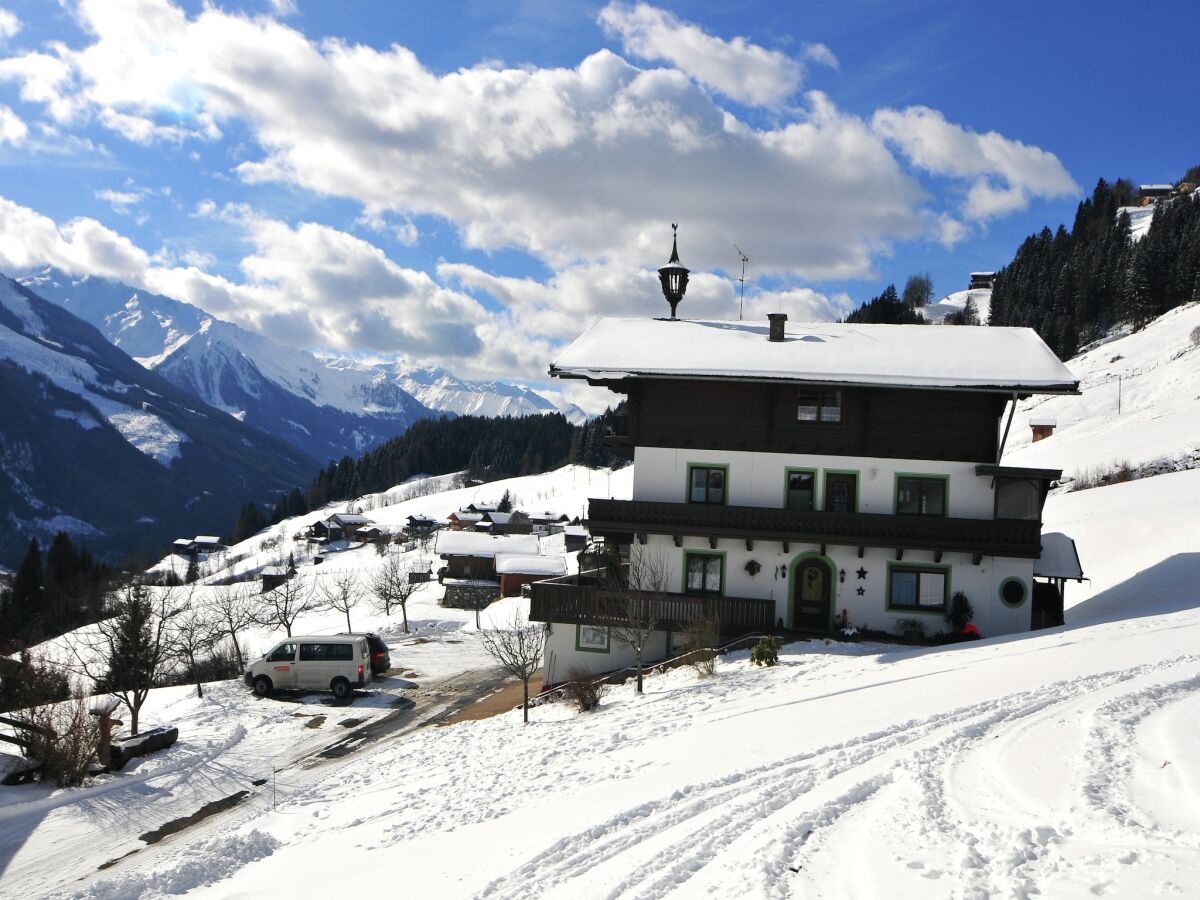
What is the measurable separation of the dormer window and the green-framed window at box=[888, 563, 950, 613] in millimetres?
5003

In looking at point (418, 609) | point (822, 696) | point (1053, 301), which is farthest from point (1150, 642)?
point (1053, 301)

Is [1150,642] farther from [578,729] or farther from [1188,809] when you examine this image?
[578,729]

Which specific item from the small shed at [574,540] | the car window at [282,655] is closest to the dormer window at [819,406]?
the car window at [282,655]

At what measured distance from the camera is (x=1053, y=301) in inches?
5217

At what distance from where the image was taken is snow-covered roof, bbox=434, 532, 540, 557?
278ft

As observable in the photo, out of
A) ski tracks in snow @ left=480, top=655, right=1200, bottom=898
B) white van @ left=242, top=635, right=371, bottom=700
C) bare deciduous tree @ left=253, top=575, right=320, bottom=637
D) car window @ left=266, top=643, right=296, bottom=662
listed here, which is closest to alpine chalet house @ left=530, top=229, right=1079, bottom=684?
white van @ left=242, top=635, right=371, bottom=700

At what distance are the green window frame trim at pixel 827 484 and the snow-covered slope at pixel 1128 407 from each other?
34.2 meters

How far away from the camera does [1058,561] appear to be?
85.9ft

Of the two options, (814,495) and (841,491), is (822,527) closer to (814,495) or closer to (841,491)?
(814,495)

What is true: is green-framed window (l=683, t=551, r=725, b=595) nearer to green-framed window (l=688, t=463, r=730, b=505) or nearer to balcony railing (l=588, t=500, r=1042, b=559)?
balcony railing (l=588, t=500, r=1042, b=559)

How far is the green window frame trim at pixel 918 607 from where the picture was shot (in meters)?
24.9

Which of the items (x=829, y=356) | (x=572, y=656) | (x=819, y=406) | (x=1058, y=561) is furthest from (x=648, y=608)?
(x=1058, y=561)

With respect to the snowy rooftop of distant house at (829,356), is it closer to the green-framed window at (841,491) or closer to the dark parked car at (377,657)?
the green-framed window at (841,491)

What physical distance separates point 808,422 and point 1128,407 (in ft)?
189
